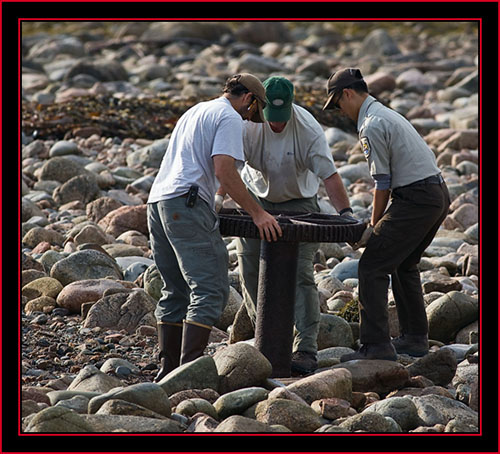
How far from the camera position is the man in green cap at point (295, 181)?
681 centimetres

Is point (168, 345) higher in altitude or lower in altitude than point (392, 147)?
lower

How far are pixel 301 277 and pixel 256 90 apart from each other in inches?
55.3

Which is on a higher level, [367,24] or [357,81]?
[367,24]

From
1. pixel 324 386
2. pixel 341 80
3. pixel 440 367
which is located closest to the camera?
pixel 324 386

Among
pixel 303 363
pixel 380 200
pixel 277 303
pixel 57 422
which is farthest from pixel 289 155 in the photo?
pixel 57 422

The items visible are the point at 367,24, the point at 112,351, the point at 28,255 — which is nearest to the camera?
the point at 112,351

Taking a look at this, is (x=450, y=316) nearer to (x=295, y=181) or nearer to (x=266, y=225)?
(x=295, y=181)

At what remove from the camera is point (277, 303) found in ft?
21.4

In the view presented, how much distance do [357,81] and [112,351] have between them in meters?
2.60

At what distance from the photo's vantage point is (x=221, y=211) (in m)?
6.78

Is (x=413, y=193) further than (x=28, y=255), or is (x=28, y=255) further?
(x=28, y=255)

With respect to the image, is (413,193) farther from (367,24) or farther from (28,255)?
(367,24)

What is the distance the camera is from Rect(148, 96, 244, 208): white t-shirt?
240 inches
